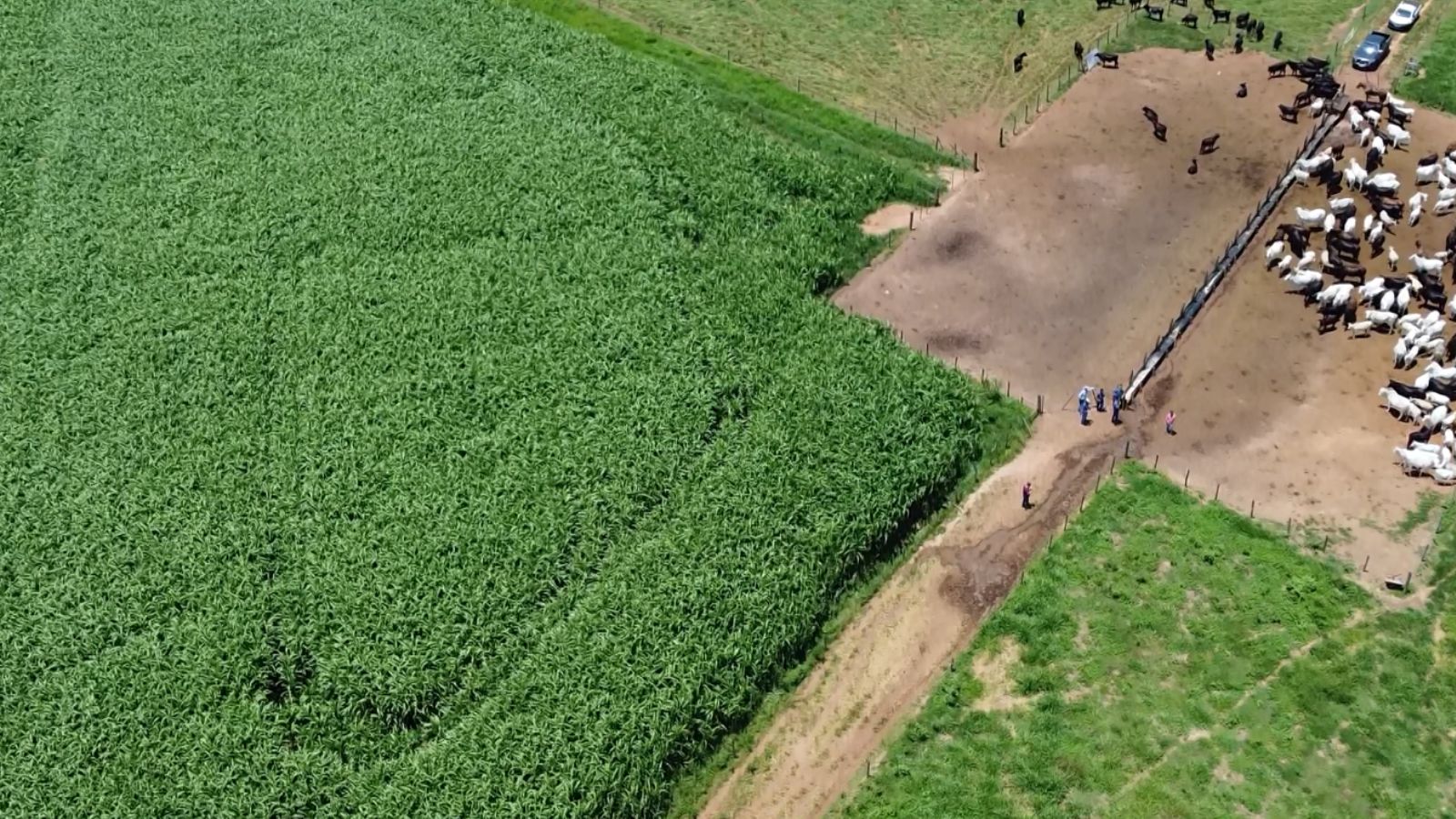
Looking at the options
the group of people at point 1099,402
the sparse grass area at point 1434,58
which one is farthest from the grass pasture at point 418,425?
the sparse grass area at point 1434,58

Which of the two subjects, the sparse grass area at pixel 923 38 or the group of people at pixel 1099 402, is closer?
the group of people at pixel 1099 402

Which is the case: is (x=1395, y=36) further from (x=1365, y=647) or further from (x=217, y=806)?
(x=217, y=806)

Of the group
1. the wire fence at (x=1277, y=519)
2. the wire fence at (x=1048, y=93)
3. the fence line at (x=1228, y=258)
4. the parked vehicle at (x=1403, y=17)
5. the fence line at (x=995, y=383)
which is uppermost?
the parked vehicle at (x=1403, y=17)

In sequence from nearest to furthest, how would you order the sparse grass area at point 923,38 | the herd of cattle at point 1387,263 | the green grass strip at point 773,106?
the herd of cattle at point 1387,263 < the green grass strip at point 773,106 < the sparse grass area at point 923,38

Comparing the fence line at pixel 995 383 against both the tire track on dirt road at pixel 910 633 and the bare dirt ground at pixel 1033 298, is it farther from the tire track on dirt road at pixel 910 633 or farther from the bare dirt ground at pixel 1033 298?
the tire track on dirt road at pixel 910 633

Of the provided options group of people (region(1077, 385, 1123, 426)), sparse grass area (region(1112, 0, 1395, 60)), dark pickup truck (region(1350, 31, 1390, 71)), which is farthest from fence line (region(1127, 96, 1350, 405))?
sparse grass area (region(1112, 0, 1395, 60))

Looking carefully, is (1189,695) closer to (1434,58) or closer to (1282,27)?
(1434,58)
